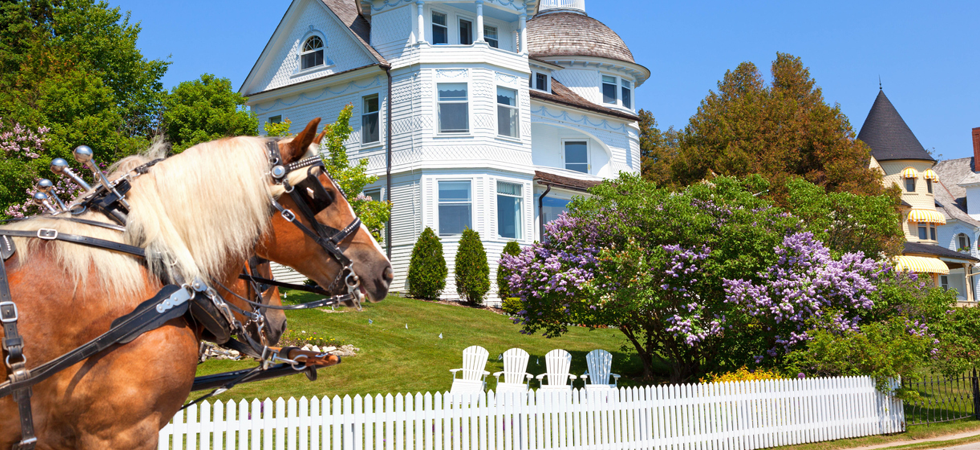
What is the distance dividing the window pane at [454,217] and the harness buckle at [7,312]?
76.6 feet

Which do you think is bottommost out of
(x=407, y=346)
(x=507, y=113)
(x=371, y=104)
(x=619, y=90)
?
(x=407, y=346)

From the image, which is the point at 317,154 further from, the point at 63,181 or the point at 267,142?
the point at 63,181

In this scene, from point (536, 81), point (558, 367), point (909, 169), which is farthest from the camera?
point (909, 169)

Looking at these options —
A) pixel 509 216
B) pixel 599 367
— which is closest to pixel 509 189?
pixel 509 216

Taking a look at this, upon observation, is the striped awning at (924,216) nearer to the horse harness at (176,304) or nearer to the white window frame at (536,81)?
the white window frame at (536,81)

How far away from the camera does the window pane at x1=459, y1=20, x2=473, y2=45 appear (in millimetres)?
27562

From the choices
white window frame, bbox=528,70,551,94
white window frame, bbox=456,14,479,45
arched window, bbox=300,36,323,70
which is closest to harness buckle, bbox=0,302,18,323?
white window frame, bbox=456,14,479,45

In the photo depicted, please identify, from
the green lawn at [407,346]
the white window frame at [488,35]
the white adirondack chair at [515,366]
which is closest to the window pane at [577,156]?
the white window frame at [488,35]

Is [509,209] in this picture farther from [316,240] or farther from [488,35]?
[316,240]

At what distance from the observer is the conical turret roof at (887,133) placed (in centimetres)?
5072

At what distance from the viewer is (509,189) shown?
27.2m

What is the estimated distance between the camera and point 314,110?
28703 millimetres

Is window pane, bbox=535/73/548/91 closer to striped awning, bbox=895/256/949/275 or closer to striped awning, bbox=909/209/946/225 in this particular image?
striped awning, bbox=895/256/949/275

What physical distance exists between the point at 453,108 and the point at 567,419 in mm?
17947
